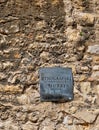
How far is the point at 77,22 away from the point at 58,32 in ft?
0.60

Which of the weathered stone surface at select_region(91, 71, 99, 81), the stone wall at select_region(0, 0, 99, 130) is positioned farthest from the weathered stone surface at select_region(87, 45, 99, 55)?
the weathered stone surface at select_region(91, 71, 99, 81)

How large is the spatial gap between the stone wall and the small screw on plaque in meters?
0.04

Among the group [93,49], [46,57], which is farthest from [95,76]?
[46,57]

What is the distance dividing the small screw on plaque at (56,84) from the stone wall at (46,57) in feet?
0.13

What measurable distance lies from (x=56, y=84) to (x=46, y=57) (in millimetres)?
232

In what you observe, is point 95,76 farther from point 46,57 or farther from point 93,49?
point 46,57

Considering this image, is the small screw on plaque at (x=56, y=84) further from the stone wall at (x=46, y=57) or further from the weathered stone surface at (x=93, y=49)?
the weathered stone surface at (x=93, y=49)

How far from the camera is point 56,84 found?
3.09 meters

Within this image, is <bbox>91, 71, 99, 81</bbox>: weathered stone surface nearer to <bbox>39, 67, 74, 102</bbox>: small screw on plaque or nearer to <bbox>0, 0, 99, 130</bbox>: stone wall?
<bbox>0, 0, 99, 130</bbox>: stone wall

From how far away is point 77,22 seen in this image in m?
3.29

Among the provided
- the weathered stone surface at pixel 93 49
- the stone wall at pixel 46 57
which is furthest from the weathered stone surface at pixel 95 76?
the weathered stone surface at pixel 93 49

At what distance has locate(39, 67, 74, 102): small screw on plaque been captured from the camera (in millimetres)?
3068

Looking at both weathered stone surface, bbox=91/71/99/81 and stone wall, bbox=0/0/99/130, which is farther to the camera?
weathered stone surface, bbox=91/71/99/81

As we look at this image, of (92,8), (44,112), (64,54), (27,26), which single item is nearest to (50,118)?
(44,112)
